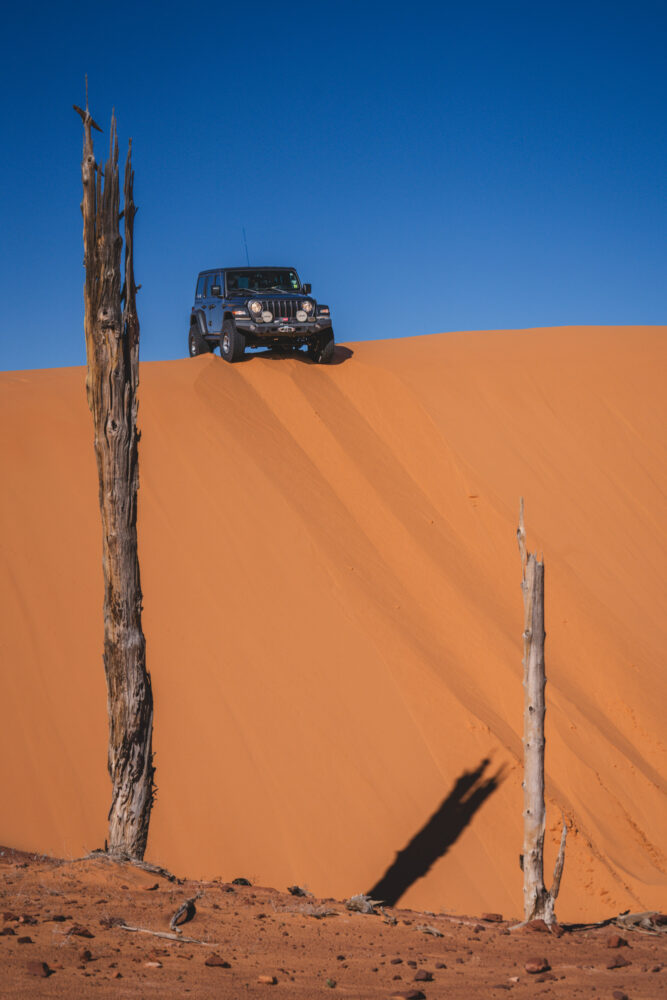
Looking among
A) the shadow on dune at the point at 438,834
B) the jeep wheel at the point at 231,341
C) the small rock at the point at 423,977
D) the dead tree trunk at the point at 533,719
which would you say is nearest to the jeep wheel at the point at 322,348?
the jeep wheel at the point at 231,341

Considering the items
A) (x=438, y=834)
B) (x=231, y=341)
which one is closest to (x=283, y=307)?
(x=231, y=341)

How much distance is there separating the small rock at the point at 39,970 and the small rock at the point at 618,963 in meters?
3.23

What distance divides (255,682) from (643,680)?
243 inches

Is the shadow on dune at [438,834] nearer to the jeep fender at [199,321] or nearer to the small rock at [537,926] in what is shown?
the small rock at [537,926]

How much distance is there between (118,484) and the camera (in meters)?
6.31

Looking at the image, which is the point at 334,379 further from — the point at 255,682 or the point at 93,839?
the point at 93,839

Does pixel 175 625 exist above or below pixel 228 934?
above

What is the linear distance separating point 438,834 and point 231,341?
9.62 meters

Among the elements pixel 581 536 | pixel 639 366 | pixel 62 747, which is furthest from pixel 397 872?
pixel 639 366

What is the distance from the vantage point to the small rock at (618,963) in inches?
207

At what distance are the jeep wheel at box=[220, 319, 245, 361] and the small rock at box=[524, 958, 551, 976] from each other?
1226 centimetres

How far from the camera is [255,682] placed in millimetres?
10398

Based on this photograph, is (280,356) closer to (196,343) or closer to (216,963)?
(196,343)

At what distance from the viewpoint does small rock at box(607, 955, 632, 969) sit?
5.27 metres
